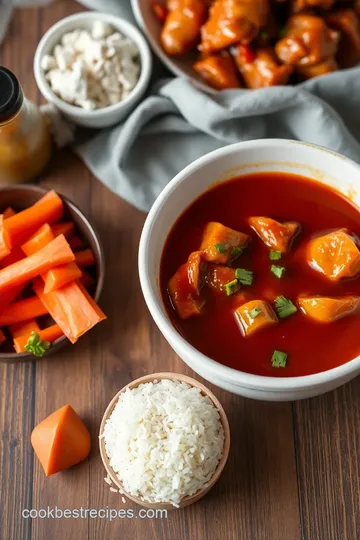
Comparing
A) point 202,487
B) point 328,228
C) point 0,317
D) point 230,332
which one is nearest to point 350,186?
point 328,228

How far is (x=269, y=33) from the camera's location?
8.76 feet

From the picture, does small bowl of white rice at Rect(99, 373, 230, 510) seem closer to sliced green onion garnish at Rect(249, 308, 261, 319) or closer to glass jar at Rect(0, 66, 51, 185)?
sliced green onion garnish at Rect(249, 308, 261, 319)

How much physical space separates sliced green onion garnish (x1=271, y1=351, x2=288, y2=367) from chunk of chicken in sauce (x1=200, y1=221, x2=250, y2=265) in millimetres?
300

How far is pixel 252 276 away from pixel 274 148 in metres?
0.39

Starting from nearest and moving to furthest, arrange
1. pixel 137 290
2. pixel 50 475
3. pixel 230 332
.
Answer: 1. pixel 230 332
2. pixel 50 475
3. pixel 137 290

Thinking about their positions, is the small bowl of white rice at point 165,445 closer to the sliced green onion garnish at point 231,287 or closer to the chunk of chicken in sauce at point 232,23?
the sliced green onion garnish at point 231,287

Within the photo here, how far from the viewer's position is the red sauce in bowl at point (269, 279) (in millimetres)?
2070

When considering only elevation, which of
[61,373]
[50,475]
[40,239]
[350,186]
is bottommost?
[50,475]

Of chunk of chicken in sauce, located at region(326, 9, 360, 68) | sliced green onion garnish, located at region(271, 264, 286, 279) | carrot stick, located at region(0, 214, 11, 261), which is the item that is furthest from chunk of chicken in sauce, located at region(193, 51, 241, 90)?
carrot stick, located at region(0, 214, 11, 261)

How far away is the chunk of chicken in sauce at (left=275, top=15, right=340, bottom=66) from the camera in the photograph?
253 centimetres

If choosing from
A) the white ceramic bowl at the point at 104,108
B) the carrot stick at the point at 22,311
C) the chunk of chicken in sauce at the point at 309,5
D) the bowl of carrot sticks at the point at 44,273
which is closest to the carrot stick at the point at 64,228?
the bowl of carrot sticks at the point at 44,273

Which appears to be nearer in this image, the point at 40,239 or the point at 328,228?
the point at 328,228

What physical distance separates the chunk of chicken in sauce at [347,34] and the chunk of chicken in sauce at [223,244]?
0.90m

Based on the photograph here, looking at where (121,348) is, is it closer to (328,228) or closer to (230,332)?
(230,332)
